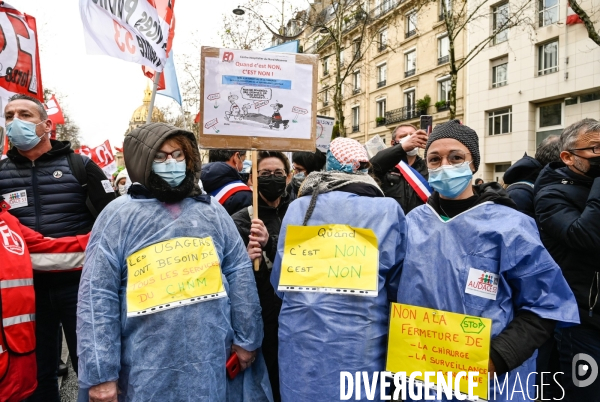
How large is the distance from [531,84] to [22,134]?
950 inches

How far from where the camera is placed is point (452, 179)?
6.99 ft

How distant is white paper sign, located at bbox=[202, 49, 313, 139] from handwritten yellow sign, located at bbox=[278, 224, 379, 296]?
0.90m

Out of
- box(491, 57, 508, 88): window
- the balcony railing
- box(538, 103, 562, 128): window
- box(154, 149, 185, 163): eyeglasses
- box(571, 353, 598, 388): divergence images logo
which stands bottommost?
box(571, 353, 598, 388): divergence images logo

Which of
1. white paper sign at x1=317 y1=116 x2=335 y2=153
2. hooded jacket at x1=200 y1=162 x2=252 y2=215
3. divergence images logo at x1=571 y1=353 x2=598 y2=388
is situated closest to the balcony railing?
white paper sign at x1=317 y1=116 x2=335 y2=153

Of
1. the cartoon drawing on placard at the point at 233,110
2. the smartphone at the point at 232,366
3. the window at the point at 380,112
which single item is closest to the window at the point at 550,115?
the window at the point at 380,112

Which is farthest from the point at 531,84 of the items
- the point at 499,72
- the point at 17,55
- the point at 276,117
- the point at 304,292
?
the point at 304,292

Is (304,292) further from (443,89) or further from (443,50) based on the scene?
(443,50)

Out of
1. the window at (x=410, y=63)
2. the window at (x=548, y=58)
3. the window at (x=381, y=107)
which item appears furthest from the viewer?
the window at (x=381, y=107)

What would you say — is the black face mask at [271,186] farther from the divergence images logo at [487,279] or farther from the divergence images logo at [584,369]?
the divergence images logo at [584,369]

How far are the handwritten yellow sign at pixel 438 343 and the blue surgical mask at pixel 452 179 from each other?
61cm

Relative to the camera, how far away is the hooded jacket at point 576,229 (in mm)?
2461

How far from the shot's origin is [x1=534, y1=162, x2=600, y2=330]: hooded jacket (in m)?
2.46

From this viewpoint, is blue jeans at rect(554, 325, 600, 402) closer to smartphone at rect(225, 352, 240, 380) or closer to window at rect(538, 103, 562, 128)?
smartphone at rect(225, 352, 240, 380)

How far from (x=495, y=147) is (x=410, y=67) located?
9.98 metres
